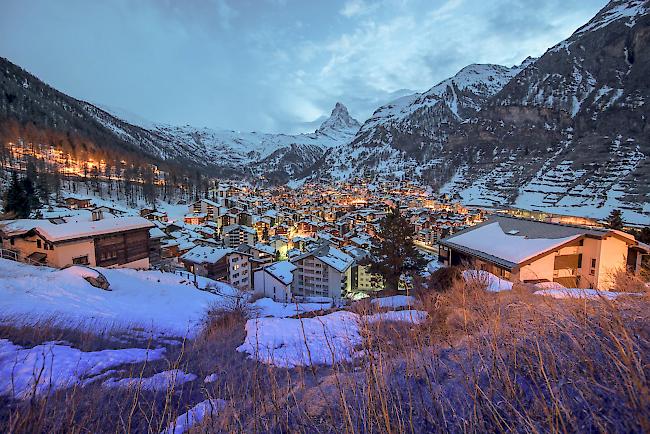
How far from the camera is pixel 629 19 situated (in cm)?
8594

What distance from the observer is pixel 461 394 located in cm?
216

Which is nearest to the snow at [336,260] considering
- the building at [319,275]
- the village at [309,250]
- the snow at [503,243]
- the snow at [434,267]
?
the building at [319,275]

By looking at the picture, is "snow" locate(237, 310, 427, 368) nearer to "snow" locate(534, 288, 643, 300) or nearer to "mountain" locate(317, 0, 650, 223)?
"snow" locate(534, 288, 643, 300)

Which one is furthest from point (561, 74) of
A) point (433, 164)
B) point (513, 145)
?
point (433, 164)

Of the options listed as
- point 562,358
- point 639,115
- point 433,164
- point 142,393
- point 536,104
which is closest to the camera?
point 562,358

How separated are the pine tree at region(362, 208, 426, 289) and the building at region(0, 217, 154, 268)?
1683 cm

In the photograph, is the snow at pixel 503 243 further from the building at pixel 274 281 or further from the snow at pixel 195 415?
the building at pixel 274 281

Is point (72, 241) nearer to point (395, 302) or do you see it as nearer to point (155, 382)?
point (395, 302)

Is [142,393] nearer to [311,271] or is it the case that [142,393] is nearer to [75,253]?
[75,253]

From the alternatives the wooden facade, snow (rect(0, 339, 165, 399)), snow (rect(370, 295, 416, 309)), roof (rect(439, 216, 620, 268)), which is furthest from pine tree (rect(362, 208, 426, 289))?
the wooden facade

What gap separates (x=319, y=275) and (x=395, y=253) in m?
14.7

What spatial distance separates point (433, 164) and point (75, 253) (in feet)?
378

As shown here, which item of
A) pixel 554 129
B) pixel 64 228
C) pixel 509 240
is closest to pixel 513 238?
pixel 509 240

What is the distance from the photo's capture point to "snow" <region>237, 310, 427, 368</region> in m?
4.36
